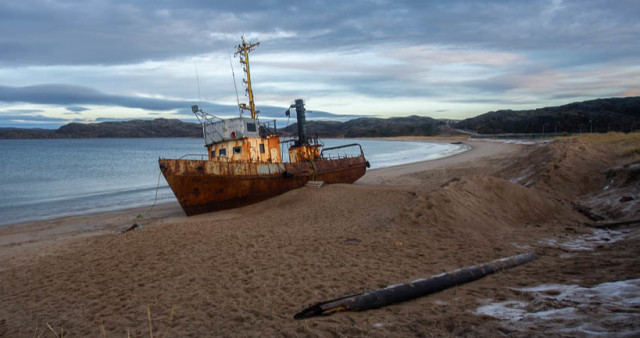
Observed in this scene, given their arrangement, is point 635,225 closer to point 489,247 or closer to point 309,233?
point 489,247

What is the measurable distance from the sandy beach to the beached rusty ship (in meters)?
2.24

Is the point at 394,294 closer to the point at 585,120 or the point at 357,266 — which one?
the point at 357,266

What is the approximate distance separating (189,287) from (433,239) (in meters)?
4.30

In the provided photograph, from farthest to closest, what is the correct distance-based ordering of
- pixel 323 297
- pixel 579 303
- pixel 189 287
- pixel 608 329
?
pixel 189 287, pixel 323 297, pixel 579 303, pixel 608 329

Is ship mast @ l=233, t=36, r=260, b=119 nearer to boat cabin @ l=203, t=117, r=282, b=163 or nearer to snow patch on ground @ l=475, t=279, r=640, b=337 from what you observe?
boat cabin @ l=203, t=117, r=282, b=163

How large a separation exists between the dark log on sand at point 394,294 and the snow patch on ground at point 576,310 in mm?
636

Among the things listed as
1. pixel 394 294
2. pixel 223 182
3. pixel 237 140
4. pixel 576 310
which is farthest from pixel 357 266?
pixel 237 140

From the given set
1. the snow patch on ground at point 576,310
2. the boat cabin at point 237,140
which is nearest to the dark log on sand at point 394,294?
the snow patch on ground at point 576,310

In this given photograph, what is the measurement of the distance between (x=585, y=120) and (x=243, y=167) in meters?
87.0

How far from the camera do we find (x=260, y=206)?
13242mm

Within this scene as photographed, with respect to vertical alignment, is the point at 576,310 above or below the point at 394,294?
above

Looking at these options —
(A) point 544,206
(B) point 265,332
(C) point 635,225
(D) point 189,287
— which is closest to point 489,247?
(C) point 635,225

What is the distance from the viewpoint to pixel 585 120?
7775cm

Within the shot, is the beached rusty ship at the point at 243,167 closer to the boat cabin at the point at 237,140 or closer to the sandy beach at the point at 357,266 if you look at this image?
the boat cabin at the point at 237,140
